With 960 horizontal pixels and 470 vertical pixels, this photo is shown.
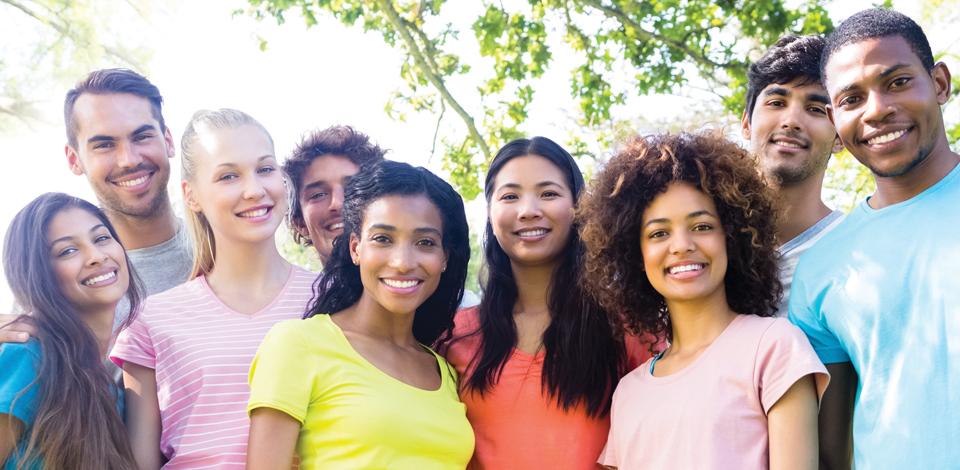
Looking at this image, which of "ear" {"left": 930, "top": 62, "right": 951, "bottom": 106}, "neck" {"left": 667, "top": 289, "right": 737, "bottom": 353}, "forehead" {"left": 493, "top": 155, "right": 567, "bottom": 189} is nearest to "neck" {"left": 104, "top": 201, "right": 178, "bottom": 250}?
"forehead" {"left": 493, "top": 155, "right": 567, "bottom": 189}

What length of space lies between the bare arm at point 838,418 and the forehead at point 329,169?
2828mm

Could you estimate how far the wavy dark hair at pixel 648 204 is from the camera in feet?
11.4

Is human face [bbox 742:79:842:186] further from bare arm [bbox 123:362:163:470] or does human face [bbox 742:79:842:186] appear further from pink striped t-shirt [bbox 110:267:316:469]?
bare arm [bbox 123:362:163:470]

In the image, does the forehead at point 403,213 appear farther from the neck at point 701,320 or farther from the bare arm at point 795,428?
the bare arm at point 795,428

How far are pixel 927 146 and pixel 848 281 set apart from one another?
53cm

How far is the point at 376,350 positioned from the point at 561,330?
2.56ft

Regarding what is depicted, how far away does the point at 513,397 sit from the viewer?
3.63m

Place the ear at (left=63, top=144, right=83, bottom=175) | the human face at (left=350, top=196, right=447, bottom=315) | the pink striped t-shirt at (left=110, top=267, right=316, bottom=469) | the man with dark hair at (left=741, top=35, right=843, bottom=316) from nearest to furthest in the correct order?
the pink striped t-shirt at (left=110, top=267, right=316, bottom=469), the human face at (left=350, top=196, right=447, bottom=315), the man with dark hair at (left=741, top=35, right=843, bottom=316), the ear at (left=63, top=144, right=83, bottom=175)

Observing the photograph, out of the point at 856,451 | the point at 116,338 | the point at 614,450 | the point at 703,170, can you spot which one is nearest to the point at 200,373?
the point at 116,338

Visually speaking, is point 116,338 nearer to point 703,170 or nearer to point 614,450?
point 614,450

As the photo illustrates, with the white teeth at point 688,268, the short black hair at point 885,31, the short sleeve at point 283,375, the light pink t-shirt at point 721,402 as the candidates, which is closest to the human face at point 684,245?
the white teeth at point 688,268

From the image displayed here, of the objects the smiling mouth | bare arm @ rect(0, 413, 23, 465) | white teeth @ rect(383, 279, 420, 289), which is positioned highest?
white teeth @ rect(383, 279, 420, 289)

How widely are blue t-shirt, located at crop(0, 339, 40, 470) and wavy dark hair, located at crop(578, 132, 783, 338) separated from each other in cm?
213

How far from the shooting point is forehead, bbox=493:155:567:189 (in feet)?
13.0
